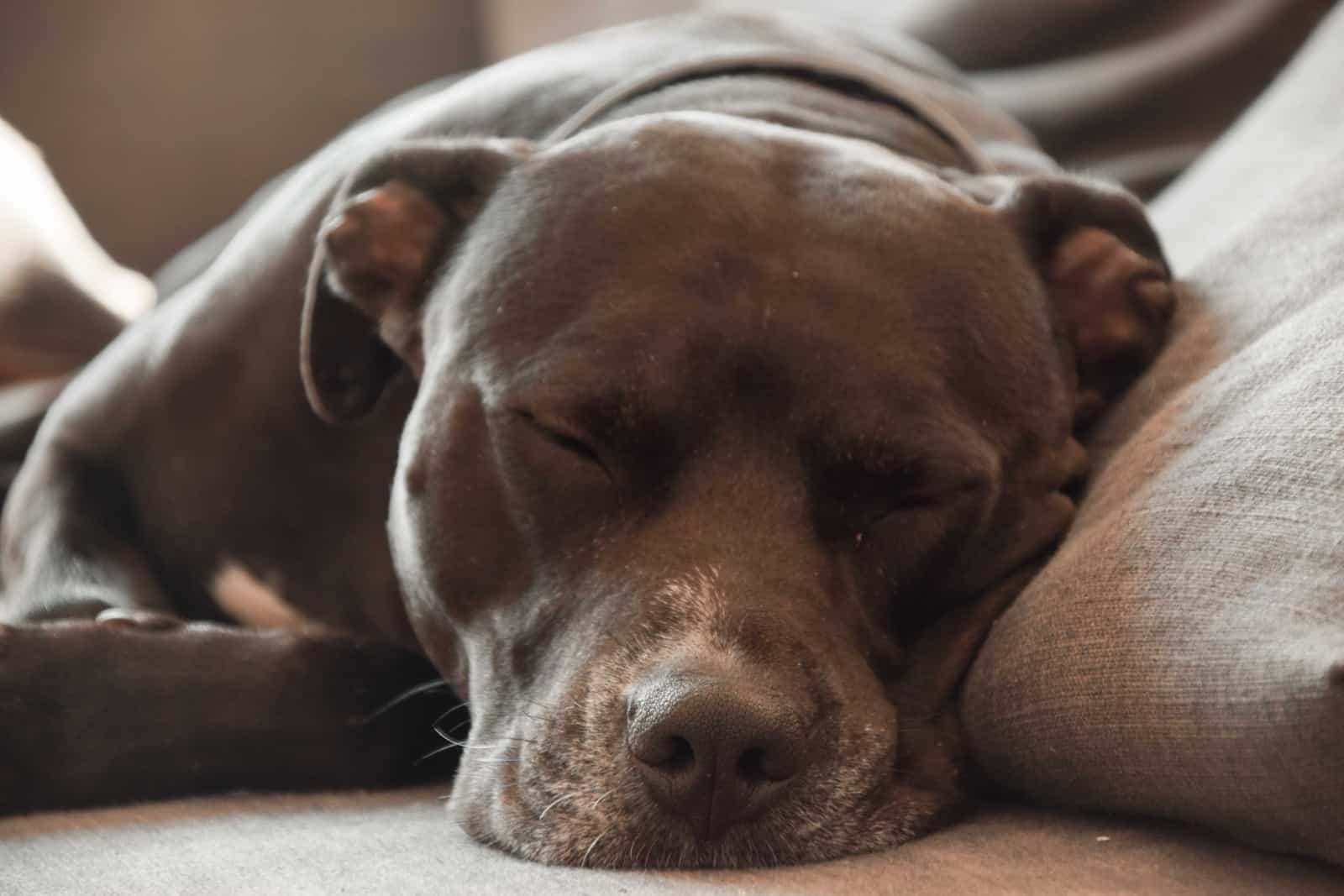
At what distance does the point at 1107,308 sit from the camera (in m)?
1.46

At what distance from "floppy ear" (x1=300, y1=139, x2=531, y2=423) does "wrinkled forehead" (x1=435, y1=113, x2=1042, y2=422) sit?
57 mm

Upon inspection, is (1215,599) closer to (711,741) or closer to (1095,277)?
(711,741)

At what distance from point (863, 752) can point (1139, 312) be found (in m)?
0.56

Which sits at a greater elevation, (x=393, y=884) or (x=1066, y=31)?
(x=393, y=884)

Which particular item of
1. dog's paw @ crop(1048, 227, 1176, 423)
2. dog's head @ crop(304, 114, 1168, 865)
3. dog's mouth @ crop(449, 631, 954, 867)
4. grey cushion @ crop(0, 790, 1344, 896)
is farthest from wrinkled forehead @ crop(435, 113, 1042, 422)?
grey cushion @ crop(0, 790, 1344, 896)

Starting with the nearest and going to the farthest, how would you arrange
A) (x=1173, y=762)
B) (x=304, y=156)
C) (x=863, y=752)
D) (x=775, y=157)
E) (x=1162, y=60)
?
(x=1173, y=762)
(x=863, y=752)
(x=775, y=157)
(x=1162, y=60)
(x=304, y=156)

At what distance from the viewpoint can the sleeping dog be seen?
1.10 meters

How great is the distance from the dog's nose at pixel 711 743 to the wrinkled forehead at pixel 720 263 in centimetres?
26

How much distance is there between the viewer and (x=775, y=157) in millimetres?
1362

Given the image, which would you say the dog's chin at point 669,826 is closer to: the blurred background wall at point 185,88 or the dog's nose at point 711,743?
the dog's nose at point 711,743

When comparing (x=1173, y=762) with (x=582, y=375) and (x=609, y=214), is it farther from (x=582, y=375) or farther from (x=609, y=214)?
(x=609, y=214)

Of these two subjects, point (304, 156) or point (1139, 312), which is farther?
point (304, 156)

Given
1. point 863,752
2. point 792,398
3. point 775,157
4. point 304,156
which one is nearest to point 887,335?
point 792,398

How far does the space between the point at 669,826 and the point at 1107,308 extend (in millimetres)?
689
